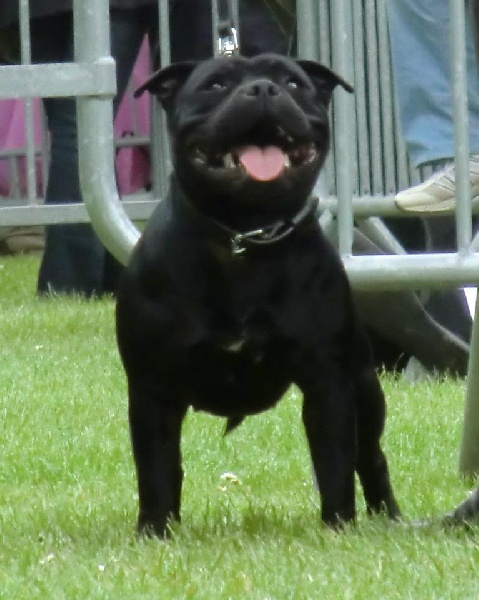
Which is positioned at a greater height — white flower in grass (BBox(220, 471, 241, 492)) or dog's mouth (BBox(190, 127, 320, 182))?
dog's mouth (BBox(190, 127, 320, 182))

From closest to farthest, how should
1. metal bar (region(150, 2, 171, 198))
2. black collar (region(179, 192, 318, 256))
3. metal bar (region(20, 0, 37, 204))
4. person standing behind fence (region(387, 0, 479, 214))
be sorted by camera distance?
black collar (region(179, 192, 318, 256))
person standing behind fence (region(387, 0, 479, 214))
metal bar (region(20, 0, 37, 204))
metal bar (region(150, 2, 171, 198))

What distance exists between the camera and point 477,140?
3.36m

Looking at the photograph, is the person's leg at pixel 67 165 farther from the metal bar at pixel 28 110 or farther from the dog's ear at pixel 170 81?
the dog's ear at pixel 170 81

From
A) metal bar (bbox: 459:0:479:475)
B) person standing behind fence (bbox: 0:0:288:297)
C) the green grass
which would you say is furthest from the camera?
person standing behind fence (bbox: 0:0:288:297)

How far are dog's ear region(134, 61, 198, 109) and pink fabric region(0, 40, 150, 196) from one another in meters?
4.50

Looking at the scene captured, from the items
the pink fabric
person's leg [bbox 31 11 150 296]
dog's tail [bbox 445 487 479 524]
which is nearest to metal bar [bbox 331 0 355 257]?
dog's tail [bbox 445 487 479 524]

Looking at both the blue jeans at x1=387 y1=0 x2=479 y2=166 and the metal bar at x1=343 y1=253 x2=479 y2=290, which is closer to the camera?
the metal bar at x1=343 y1=253 x2=479 y2=290

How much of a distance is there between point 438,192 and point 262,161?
43 cm

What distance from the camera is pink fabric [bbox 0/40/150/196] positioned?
8880 millimetres

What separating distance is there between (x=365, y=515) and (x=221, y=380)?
1.86ft

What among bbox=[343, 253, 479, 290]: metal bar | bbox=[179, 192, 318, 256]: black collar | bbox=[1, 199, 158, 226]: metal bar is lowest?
bbox=[1, 199, 158, 226]: metal bar

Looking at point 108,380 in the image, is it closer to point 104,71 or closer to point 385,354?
point 385,354

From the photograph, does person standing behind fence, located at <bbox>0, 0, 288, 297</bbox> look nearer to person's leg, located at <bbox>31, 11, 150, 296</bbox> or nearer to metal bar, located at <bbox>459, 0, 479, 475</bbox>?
person's leg, located at <bbox>31, 11, 150, 296</bbox>

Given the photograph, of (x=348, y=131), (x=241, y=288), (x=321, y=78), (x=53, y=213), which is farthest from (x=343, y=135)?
(x=53, y=213)
